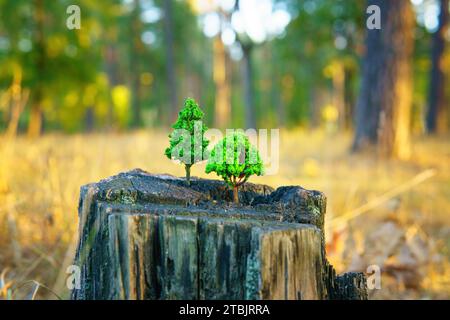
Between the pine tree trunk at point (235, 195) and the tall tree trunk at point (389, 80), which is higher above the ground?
the tall tree trunk at point (389, 80)

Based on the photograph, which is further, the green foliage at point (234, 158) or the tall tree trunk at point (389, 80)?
the tall tree trunk at point (389, 80)

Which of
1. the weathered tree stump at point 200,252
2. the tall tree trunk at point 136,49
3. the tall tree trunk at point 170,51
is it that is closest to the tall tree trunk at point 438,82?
the tall tree trunk at point 170,51

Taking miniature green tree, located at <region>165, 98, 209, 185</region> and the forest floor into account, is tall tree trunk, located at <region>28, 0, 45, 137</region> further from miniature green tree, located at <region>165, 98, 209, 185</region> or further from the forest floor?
miniature green tree, located at <region>165, 98, 209, 185</region>

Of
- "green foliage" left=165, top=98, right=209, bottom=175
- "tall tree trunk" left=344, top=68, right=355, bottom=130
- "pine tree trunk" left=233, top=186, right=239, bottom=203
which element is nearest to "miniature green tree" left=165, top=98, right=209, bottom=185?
"green foliage" left=165, top=98, right=209, bottom=175

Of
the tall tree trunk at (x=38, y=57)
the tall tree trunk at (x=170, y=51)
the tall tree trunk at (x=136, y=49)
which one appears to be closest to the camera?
the tall tree trunk at (x=38, y=57)

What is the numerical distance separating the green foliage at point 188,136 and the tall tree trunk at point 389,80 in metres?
6.37

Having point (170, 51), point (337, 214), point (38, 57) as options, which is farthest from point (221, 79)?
point (337, 214)

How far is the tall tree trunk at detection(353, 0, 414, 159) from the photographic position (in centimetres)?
805

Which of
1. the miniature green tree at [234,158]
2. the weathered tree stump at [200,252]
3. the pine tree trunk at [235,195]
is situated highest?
the miniature green tree at [234,158]

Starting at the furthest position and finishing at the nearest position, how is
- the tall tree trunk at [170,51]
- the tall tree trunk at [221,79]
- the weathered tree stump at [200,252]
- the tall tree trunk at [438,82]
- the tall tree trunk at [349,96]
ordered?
the tall tree trunk at [221,79]
the tall tree trunk at [170,51]
the tall tree trunk at [349,96]
the tall tree trunk at [438,82]
the weathered tree stump at [200,252]

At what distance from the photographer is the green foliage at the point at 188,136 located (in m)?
2.30

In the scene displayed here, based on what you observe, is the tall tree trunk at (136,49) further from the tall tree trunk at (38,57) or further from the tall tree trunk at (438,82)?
the tall tree trunk at (438,82)

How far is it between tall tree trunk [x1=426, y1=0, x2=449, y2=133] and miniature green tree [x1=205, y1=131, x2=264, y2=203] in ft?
46.4

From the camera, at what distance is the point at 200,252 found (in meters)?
1.87
